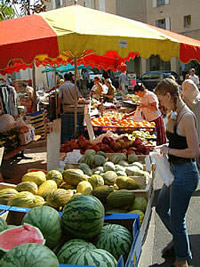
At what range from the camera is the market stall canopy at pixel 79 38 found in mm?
3994

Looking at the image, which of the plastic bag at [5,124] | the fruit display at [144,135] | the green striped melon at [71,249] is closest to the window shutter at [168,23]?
the fruit display at [144,135]

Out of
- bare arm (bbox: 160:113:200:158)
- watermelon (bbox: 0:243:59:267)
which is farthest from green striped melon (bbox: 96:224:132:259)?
bare arm (bbox: 160:113:200:158)

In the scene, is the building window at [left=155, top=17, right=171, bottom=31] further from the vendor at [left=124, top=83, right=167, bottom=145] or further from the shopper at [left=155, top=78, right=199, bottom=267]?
the shopper at [left=155, top=78, right=199, bottom=267]

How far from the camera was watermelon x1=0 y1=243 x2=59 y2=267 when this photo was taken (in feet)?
4.90

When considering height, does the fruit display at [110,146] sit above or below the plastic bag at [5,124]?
below

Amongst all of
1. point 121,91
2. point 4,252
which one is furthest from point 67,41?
point 121,91

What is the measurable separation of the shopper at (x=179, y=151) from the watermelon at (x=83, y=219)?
3.47ft

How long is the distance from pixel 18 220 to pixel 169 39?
3277 mm

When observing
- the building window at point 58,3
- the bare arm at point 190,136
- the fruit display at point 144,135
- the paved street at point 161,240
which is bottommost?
the paved street at point 161,240

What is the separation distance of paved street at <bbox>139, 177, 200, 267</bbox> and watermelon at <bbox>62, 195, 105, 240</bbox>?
28.4 inches

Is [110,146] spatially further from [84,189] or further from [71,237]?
[71,237]

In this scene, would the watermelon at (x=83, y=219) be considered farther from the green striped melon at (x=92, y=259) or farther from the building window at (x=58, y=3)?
the building window at (x=58, y=3)

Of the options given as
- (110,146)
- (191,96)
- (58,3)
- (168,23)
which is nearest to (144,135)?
(191,96)

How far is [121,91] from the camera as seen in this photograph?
19.4 meters
